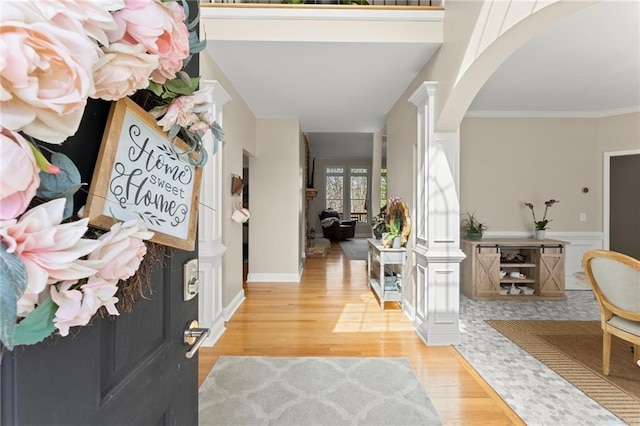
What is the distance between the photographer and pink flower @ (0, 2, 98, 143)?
368mm

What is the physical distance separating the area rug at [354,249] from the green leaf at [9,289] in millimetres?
7300

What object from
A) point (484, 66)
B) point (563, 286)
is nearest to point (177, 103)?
point (484, 66)

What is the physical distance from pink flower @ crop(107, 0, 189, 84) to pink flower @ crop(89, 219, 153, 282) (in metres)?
0.31

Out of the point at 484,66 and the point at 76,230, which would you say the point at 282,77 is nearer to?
the point at 484,66

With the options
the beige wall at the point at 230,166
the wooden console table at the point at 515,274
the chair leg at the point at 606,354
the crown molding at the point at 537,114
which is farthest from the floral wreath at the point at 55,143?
the crown molding at the point at 537,114

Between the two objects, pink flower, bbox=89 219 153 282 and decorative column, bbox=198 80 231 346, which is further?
decorative column, bbox=198 80 231 346

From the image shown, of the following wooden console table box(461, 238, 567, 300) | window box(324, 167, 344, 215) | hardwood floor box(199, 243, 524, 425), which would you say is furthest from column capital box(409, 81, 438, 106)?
window box(324, 167, 344, 215)

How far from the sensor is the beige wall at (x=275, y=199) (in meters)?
5.34

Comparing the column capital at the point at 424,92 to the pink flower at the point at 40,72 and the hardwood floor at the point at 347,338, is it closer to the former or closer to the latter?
the hardwood floor at the point at 347,338

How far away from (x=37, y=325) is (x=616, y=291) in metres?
3.23

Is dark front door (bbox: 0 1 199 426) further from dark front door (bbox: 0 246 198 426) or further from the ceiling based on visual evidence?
the ceiling

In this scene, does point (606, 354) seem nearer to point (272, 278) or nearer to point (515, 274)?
point (515, 274)

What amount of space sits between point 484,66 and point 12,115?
2670 millimetres

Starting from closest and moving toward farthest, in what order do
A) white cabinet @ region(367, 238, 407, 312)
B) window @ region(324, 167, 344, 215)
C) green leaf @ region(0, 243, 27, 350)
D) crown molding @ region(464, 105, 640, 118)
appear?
green leaf @ region(0, 243, 27, 350)
white cabinet @ region(367, 238, 407, 312)
crown molding @ region(464, 105, 640, 118)
window @ region(324, 167, 344, 215)
